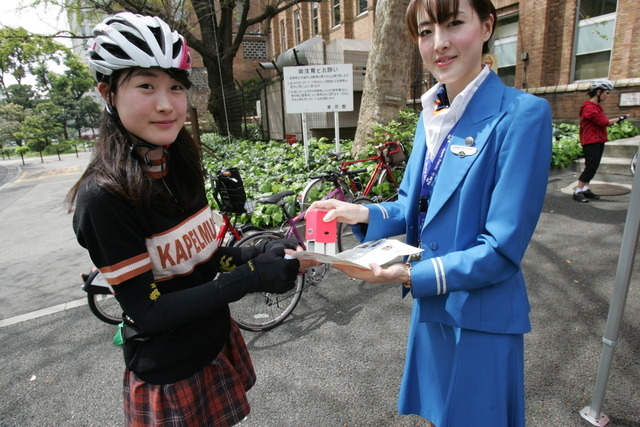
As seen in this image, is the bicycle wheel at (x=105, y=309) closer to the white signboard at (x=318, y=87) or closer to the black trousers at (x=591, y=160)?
the white signboard at (x=318, y=87)

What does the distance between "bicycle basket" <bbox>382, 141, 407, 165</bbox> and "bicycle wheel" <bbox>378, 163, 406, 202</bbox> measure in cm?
20

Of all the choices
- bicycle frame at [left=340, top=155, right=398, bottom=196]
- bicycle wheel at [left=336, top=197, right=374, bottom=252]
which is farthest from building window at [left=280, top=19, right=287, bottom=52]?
bicycle wheel at [left=336, top=197, right=374, bottom=252]

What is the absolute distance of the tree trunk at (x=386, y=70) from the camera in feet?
23.3

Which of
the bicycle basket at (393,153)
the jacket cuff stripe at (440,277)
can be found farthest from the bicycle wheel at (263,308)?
the bicycle basket at (393,153)

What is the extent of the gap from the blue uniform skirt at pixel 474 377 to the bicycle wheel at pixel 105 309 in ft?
10.3

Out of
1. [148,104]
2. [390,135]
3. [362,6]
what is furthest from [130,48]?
[362,6]

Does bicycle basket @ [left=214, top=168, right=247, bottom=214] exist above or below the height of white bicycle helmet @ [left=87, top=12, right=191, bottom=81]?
below

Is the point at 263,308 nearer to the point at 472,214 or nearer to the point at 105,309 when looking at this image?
the point at 105,309

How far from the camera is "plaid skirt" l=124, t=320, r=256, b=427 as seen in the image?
136cm

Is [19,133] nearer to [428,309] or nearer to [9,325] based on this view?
[9,325]

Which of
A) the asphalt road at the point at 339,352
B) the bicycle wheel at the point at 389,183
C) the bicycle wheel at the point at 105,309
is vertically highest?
the bicycle wheel at the point at 389,183

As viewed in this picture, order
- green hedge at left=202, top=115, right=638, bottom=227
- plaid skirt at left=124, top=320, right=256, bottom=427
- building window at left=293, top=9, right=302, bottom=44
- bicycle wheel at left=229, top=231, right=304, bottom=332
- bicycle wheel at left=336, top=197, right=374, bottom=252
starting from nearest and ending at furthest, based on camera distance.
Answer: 1. plaid skirt at left=124, top=320, right=256, bottom=427
2. bicycle wheel at left=229, top=231, right=304, bottom=332
3. bicycle wheel at left=336, top=197, right=374, bottom=252
4. green hedge at left=202, top=115, right=638, bottom=227
5. building window at left=293, top=9, right=302, bottom=44

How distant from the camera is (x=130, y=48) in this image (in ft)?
3.85

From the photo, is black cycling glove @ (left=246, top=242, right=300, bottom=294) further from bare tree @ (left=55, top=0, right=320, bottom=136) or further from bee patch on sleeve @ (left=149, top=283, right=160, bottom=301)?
bare tree @ (left=55, top=0, right=320, bottom=136)
